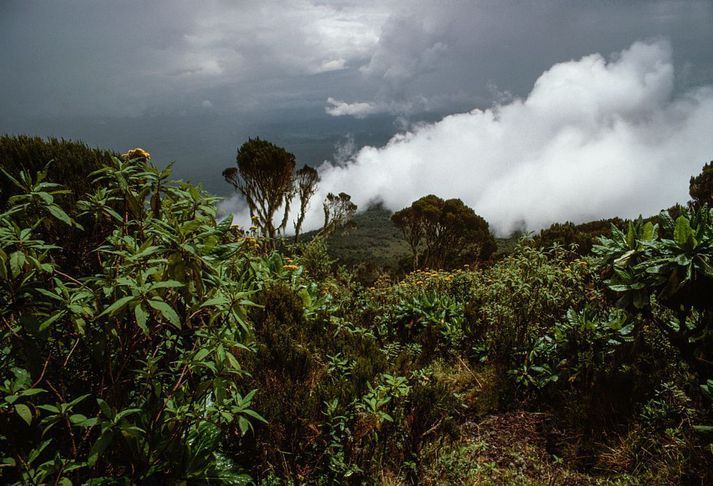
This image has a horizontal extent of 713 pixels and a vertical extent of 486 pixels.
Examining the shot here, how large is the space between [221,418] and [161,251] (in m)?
0.92

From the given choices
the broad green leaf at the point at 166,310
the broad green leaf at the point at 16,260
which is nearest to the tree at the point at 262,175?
the broad green leaf at the point at 16,260

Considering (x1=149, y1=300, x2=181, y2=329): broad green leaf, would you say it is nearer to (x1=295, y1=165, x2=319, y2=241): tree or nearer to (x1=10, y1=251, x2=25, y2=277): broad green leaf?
(x1=10, y1=251, x2=25, y2=277): broad green leaf

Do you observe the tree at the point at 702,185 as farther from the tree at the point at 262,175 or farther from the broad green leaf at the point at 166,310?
the broad green leaf at the point at 166,310

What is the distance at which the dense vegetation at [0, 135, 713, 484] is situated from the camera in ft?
5.19

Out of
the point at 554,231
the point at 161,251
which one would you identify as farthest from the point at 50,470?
the point at 554,231

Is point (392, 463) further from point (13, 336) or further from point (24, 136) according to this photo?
point (24, 136)

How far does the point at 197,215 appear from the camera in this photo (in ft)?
5.86

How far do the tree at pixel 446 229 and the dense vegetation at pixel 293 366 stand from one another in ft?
72.7

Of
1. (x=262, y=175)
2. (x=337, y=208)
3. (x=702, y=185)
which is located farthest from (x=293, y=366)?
(x=337, y=208)

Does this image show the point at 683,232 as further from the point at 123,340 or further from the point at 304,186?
the point at 304,186

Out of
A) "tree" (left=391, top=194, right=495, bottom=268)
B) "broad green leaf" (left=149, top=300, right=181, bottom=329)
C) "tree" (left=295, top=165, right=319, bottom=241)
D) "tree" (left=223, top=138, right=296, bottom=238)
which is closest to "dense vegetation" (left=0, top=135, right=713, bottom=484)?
"broad green leaf" (left=149, top=300, right=181, bottom=329)

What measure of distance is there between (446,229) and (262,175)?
13.2 m

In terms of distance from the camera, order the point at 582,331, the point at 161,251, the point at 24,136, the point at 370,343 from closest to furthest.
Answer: the point at 161,251 → the point at 582,331 → the point at 370,343 → the point at 24,136

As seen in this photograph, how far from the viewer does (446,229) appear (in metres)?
26.3
